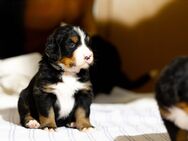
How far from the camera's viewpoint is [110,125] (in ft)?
4.91

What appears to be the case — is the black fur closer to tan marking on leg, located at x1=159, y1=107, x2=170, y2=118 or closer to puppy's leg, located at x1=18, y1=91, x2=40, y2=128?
puppy's leg, located at x1=18, y1=91, x2=40, y2=128

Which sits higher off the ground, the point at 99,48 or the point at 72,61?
the point at 72,61

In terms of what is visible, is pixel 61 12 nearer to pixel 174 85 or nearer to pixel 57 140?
pixel 57 140

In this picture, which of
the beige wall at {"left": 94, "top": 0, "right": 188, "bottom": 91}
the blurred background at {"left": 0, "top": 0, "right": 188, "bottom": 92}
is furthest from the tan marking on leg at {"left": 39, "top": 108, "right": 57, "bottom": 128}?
the beige wall at {"left": 94, "top": 0, "right": 188, "bottom": 91}

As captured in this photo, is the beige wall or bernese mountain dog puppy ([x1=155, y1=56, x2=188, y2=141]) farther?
the beige wall

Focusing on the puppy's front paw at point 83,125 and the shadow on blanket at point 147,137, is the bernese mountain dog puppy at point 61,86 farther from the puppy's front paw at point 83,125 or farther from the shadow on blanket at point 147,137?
the shadow on blanket at point 147,137

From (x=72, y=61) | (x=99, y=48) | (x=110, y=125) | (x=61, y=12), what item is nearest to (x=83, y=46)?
(x=72, y=61)

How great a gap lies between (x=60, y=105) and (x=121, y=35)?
1.31 meters

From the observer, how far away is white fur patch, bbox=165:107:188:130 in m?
0.88

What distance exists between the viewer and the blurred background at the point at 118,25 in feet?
7.89

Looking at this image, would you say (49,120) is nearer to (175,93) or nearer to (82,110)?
(82,110)

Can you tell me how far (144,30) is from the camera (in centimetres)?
256

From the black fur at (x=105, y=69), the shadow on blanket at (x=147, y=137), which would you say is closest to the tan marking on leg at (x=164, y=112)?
the shadow on blanket at (x=147, y=137)

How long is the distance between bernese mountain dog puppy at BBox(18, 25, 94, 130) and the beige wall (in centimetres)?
121
